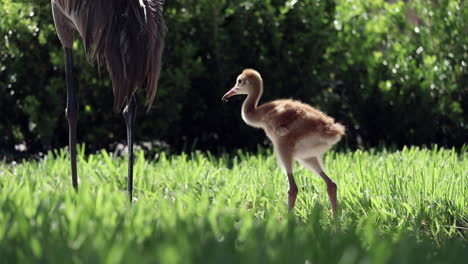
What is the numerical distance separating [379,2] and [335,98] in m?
1.16

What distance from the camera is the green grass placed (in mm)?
2775

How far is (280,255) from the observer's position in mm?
2678

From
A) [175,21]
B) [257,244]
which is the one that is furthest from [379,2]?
[257,244]

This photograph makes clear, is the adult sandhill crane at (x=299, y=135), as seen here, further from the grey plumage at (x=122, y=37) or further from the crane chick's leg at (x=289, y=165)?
the grey plumage at (x=122, y=37)

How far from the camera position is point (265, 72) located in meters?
7.81

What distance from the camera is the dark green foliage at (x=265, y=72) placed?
24.5ft

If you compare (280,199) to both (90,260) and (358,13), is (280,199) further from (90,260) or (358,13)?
(358,13)

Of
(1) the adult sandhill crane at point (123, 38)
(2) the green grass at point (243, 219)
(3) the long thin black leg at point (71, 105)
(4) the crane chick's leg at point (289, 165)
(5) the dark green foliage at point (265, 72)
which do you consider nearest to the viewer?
(2) the green grass at point (243, 219)

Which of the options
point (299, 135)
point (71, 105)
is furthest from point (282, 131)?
point (71, 105)

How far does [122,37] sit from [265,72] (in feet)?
12.0

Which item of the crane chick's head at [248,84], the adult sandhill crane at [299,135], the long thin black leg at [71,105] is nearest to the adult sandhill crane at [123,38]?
the long thin black leg at [71,105]

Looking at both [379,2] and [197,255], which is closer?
[197,255]

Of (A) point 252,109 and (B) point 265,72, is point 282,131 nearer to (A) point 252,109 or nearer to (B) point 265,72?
(A) point 252,109

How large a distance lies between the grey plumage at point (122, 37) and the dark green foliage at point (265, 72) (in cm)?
279
